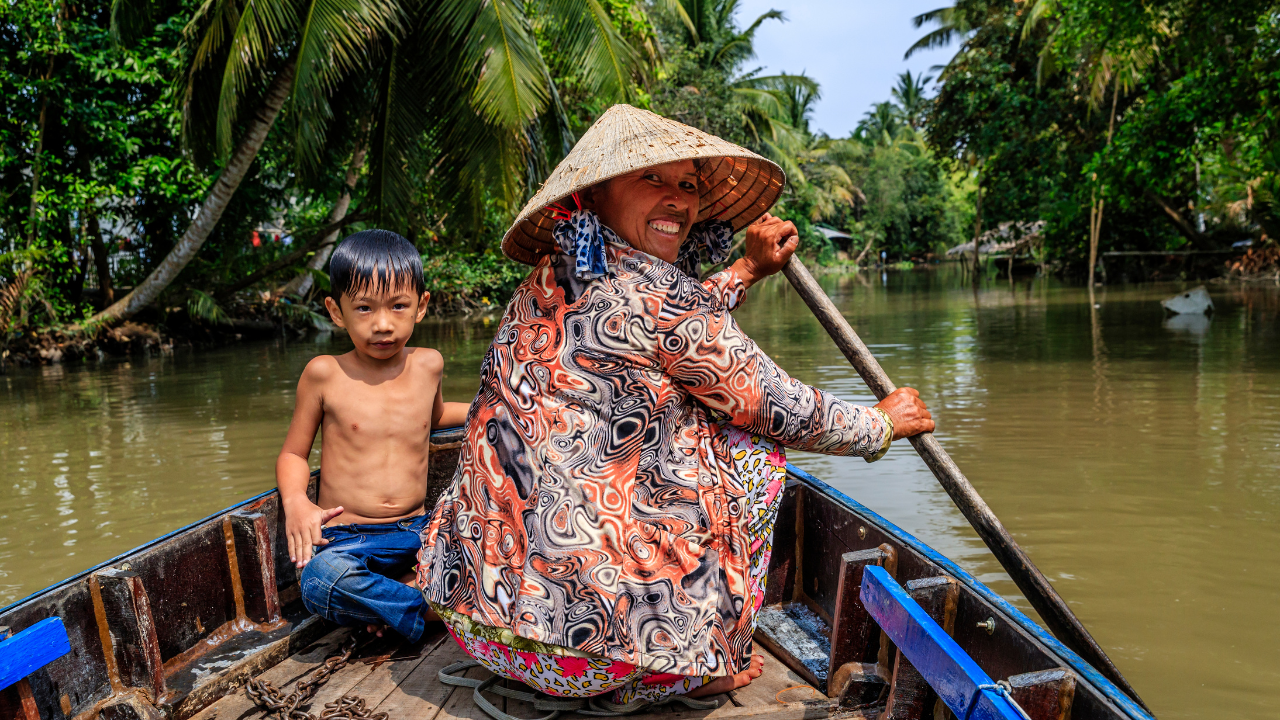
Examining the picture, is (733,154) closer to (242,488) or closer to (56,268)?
(242,488)

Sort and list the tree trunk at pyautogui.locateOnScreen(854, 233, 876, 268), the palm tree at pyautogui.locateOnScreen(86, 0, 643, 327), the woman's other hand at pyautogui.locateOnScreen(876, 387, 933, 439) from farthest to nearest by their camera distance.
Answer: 1. the tree trunk at pyautogui.locateOnScreen(854, 233, 876, 268)
2. the palm tree at pyautogui.locateOnScreen(86, 0, 643, 327)
3. the woman's other hand at pyautogui.locateOnScreen(876, 387, 933, 439)

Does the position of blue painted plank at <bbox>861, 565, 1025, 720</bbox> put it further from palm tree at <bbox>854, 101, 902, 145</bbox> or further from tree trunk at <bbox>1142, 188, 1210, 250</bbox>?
palm tree at <bbox>854, 101, 902, 145</bbox>

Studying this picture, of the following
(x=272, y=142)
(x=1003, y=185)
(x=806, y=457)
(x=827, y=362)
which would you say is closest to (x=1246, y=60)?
(x=827, y=362)

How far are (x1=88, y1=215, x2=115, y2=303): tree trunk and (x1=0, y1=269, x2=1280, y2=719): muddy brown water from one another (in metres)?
2.20

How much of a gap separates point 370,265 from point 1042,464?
437cm

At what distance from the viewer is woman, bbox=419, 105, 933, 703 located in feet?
5.38

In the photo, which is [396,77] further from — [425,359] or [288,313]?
[425,359]

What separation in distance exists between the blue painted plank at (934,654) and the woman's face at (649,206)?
2.71 feet

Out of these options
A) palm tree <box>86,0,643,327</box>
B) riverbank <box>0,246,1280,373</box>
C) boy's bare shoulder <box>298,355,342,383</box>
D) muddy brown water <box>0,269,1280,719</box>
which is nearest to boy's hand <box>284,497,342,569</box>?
boy's bare shoulder <box>298,355,342,383</box>

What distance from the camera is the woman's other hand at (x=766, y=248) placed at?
88.6 inches

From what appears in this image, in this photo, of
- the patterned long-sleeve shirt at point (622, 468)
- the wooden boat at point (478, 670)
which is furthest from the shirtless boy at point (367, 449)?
the patterned long-sleeve shirt at point (622, 468)

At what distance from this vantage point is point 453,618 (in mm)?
1795

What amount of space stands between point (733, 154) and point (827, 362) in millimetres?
7890

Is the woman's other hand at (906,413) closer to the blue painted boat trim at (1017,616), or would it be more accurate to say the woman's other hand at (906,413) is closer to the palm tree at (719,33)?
the blue painted boat trim at (1017,616)
